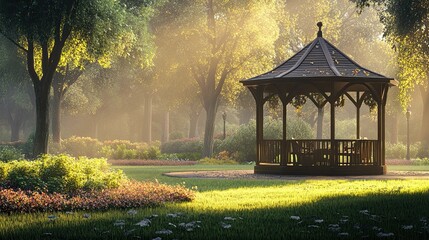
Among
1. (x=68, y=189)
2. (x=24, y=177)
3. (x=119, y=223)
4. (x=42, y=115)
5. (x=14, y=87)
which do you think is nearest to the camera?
(x=119, y=223)

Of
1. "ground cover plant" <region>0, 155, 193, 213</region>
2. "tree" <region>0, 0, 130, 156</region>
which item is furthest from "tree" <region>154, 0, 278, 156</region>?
"ground cover plant" <region>0, 155, 193, 213</region>

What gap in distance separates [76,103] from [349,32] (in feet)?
88.2

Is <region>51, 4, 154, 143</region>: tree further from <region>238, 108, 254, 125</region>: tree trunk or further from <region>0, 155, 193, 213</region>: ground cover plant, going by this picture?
<region>238, 108, 254, 125</region>: tree trunk

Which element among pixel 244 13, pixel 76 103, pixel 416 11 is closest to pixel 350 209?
pixel 416 11

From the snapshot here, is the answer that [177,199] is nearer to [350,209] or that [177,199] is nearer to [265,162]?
[350,209]

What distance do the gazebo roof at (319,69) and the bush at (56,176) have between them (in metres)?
11.0

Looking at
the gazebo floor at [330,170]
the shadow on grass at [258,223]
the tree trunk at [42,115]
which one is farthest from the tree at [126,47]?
the shadow on grass at [258,223]

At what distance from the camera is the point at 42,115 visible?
1038 inches

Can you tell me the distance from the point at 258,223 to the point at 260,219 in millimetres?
488

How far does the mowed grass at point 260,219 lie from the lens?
10562 mm

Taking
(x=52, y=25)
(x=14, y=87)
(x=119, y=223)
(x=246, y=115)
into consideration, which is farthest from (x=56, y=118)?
(x=119, y=223)

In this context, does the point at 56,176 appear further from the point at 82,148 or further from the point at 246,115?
the point at 246,115

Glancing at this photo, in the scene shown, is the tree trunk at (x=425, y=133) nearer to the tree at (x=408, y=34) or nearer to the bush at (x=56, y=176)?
the tree at (x=408, y=34)

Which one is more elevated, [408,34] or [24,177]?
[408,34]
